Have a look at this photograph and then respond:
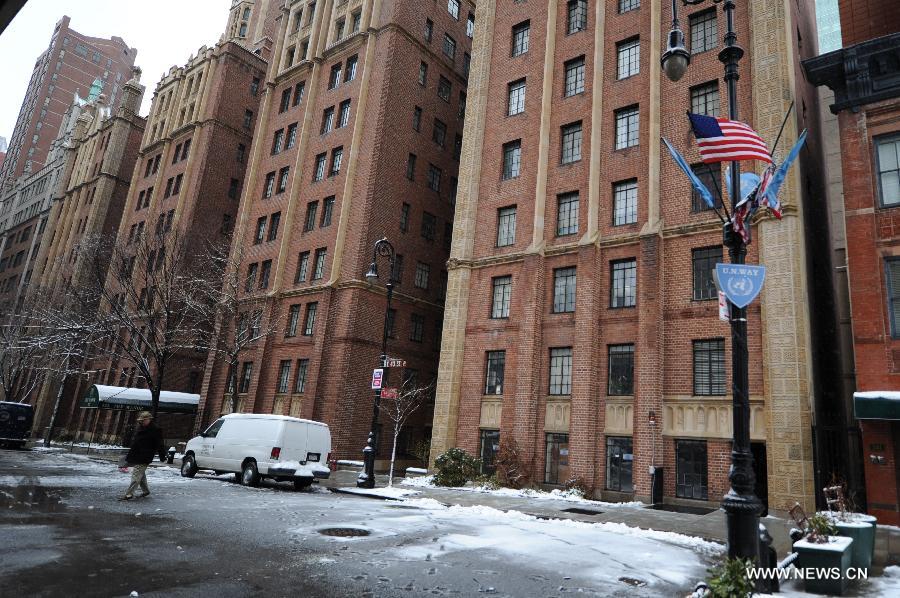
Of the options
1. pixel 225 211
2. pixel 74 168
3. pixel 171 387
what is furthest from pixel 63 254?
pixel 171 387

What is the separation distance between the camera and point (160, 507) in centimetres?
1230

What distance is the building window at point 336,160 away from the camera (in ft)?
117

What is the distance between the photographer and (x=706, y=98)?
23.4 metres

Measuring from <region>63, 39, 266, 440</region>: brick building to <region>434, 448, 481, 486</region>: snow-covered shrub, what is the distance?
26.5 m

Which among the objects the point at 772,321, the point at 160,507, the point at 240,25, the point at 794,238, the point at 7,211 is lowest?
the point at 160,507

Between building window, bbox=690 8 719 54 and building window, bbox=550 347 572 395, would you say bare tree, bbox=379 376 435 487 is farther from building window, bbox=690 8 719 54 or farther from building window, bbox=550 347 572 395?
building window, bbox=690 8 719 54

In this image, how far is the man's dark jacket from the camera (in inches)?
520

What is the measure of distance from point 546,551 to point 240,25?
6534 centimetres

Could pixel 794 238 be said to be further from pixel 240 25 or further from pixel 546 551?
pixel 240 25

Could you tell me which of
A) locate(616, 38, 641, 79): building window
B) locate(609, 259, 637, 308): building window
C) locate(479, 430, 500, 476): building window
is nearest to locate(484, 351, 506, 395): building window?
locate(479, 430, 500, 476): building window

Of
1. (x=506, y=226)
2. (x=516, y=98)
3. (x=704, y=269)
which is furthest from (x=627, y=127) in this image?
(x=704, y=269)

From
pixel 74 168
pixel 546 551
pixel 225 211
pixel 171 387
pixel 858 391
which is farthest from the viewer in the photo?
pixel 74 168

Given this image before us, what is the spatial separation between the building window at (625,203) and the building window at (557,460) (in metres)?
9.12

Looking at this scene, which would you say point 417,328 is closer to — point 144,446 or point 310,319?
point 310,319
